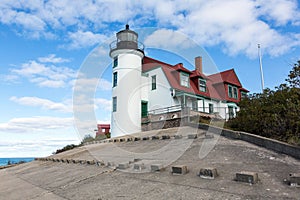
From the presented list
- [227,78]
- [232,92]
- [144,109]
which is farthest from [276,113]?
[227,78]

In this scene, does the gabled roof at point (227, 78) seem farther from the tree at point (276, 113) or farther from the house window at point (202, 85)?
the tree at point (276, 113)

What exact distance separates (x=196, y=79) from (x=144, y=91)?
19.1 ft

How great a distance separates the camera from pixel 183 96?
69.5ft

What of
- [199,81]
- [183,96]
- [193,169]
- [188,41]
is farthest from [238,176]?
[199,81]

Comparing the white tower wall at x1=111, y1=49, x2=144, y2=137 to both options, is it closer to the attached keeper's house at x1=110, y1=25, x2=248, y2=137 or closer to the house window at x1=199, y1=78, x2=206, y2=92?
the attached keeper's house at x1=110, y1=25, x2=248, y2=137

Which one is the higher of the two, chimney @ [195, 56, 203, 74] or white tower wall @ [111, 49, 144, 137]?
chimney @ [195, 56, 203, 74]

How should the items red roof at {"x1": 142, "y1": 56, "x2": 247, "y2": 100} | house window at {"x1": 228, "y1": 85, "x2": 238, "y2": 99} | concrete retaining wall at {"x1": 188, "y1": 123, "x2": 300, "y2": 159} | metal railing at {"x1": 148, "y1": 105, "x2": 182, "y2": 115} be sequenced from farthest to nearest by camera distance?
house window at {"x1": 228, "y1": 85, "x2": 238, "y2": 99} → red roof at {"x1": 142, "y1": 56, "x2": 247, "y2": 100} → metal railing at {"x1": 148, "y1": 105, "x2": 182, "y2": 115} → concrete retaining wall at {"x1": 188, "y1": 123, "x2": 300, "y2": 159}

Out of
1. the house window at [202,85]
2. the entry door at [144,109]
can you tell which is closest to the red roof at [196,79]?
the house window at [202,85]

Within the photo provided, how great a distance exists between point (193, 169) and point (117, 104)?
1608 cm

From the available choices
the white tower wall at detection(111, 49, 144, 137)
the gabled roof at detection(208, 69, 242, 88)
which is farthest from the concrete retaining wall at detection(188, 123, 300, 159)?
the gabled roof at detection(208, 69, 242, 88)

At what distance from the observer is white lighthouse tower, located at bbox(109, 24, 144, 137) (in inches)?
818

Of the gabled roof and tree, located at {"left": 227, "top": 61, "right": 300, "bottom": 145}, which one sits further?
the gabled roof

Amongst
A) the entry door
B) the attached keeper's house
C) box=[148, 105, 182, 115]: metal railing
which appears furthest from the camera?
the entry door

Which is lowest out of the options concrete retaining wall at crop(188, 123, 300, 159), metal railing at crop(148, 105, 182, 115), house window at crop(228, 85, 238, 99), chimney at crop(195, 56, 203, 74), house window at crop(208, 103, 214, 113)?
concrete retaining wall at crop(188, 123, 300, 159)
